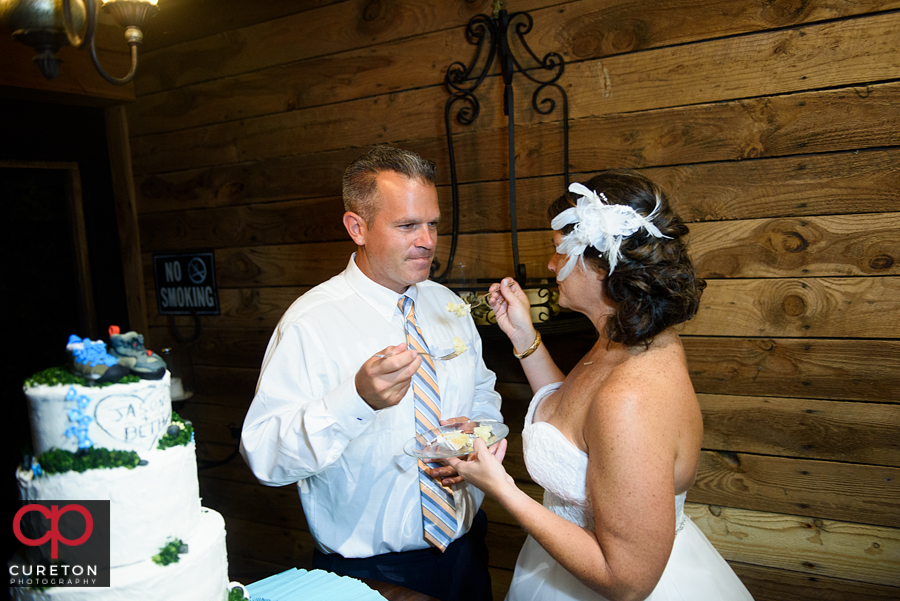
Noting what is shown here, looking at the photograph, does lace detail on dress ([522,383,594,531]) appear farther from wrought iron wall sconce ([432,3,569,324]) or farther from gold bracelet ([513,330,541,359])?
wrought iron wall sconce ([432,3,569,324])

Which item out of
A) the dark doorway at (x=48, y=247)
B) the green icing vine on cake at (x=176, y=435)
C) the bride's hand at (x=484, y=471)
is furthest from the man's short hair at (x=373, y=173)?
the dark doorway at (x=48, y=247)

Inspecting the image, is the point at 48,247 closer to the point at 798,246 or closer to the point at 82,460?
the point at 82,460

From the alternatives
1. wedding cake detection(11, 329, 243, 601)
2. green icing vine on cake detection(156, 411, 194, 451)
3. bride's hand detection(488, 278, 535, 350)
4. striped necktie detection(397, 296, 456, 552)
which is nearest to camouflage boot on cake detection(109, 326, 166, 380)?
wedding cake detection(11, 329, 243, 601)

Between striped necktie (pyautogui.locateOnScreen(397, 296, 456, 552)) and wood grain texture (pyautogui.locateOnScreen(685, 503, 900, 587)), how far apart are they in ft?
3.30

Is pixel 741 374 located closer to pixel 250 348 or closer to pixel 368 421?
pixel 368 421

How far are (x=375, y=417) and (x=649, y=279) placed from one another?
88 cm

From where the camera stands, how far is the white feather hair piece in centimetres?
149

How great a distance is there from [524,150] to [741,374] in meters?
1.17

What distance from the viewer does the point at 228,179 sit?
3150 millimetres

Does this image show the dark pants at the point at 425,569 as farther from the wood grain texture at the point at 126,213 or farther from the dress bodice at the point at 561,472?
the wood grain texture at the point at 126,213

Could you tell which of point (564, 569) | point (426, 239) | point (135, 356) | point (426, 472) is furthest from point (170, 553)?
point (426, 239)

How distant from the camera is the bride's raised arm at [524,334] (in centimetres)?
205

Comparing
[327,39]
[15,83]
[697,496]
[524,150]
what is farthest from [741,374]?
[15,83]

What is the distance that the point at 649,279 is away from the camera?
4.89 ft
